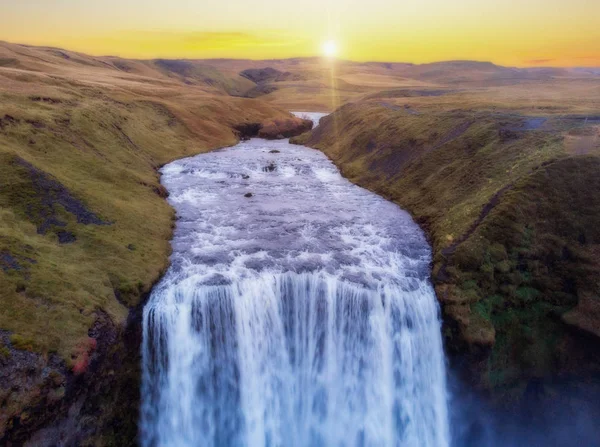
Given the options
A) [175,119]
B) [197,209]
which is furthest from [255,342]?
[175,119]

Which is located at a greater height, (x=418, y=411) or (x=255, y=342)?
(x=255, y=342)

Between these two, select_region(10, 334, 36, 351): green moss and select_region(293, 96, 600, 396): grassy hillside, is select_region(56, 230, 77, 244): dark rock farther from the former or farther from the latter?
select_region(293, 96, 600, 396): grassy hillside

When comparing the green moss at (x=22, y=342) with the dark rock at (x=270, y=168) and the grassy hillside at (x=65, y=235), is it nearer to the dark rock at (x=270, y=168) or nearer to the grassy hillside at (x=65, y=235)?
the grassy hillside at (x=65, y=235)

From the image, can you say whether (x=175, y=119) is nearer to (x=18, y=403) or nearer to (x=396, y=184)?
(x=396, y=184)

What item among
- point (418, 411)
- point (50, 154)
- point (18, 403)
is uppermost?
point (50, 154)

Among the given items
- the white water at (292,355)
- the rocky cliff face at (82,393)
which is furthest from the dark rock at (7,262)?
the white water at (292,355)

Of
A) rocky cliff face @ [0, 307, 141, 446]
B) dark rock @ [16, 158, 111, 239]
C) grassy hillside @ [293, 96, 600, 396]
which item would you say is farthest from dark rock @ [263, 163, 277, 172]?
rocky cliff face @ [0, 307, 141, 446]

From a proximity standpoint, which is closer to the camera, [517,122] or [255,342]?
[255,342]
